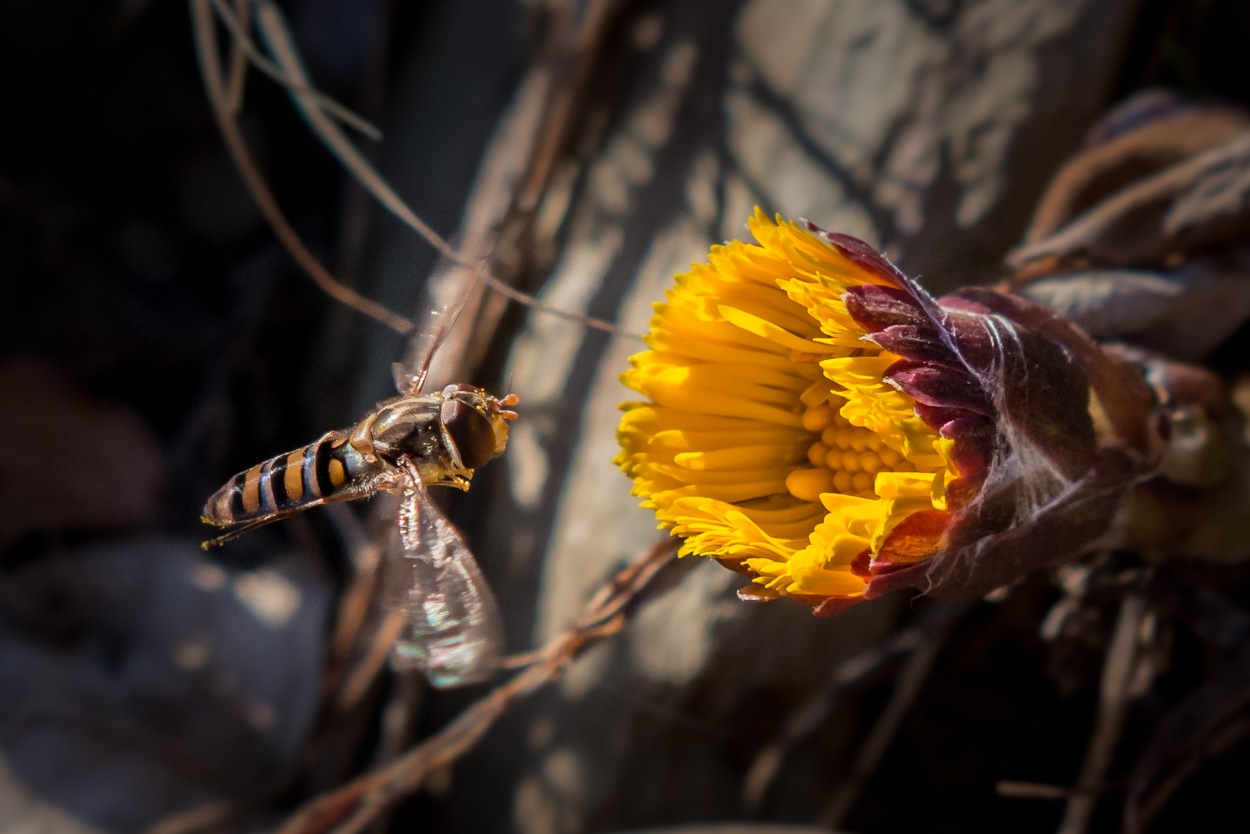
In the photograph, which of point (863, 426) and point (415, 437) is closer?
point (863, 426)

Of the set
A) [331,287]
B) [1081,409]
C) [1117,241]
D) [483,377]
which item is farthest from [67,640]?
[1117,241]

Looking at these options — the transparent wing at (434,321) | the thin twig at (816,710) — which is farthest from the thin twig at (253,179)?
the thin twig at (816,710)

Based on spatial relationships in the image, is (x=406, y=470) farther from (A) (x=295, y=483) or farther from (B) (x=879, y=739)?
(B) (x=879, y=739)

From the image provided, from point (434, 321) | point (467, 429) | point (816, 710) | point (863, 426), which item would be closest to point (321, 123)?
point (434, 321)

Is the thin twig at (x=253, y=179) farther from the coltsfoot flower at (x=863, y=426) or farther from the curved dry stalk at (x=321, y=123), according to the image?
the coltsfoot flower at (x=863, y=426)

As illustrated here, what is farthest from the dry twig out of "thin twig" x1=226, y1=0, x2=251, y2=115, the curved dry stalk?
"thin twig" x1=226, y1=0, x2=251, y2=115

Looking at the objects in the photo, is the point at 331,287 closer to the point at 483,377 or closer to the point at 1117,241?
the point at 483,377
